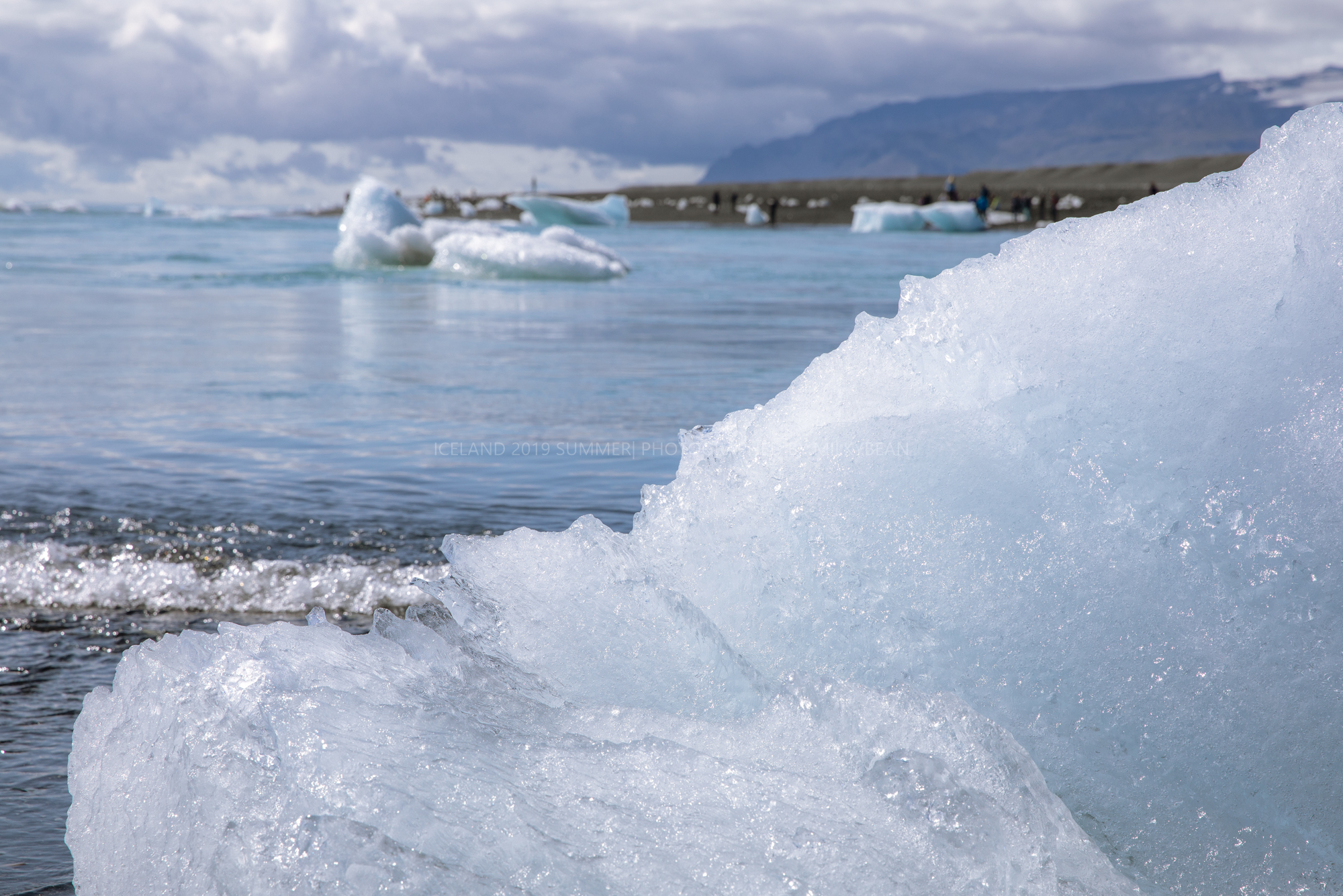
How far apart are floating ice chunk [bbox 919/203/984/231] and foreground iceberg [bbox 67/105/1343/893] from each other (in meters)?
36.2

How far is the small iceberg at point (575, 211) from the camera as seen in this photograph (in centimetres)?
3616

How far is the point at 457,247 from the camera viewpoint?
17.5 meters

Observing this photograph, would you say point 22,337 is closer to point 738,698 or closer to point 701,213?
point 738,698

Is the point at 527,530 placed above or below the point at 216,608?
above

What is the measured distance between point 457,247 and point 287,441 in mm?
12698

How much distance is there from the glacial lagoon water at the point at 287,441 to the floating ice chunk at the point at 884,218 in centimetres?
2428

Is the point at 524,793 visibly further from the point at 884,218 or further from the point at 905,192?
the point at 905,192

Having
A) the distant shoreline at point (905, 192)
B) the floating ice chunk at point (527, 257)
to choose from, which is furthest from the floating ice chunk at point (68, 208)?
the floating ice chunk at point (527, 257)

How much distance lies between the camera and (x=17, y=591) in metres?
3.23

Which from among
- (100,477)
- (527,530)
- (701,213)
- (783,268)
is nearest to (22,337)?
(100,477)

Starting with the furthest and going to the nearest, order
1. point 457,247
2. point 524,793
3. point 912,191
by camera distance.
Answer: point 912,191, point 457,247, point 524,793

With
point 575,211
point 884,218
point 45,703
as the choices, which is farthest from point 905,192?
point 45,703

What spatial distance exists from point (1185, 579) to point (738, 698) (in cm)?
63

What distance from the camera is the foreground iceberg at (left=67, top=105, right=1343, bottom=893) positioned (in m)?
1.36
